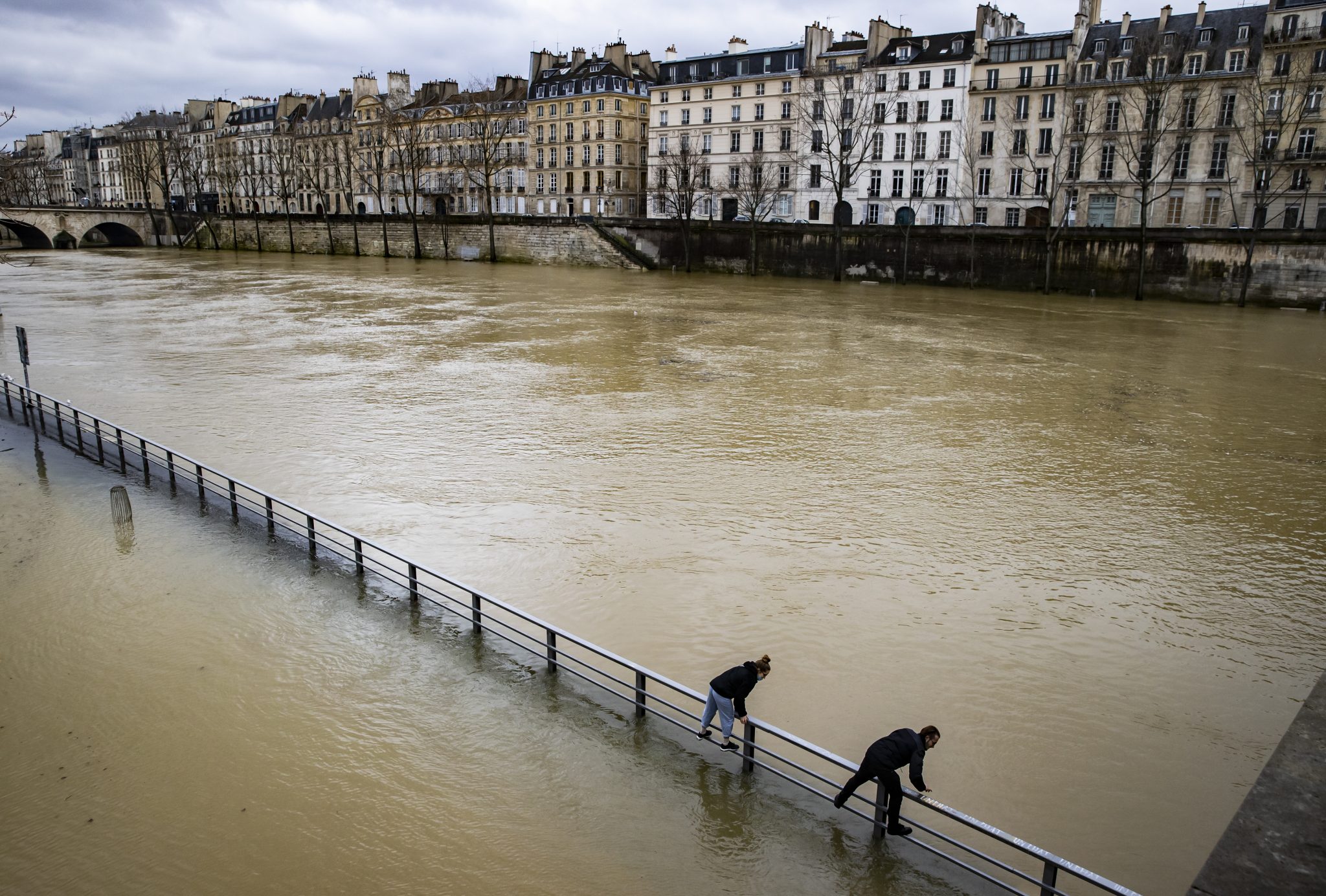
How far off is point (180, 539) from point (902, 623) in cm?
929

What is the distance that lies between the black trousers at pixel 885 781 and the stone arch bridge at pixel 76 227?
82.4 metres

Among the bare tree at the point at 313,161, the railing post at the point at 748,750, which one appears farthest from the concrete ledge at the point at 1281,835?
the bare tree at the point at 313,161

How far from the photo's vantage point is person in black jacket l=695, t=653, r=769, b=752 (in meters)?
7.41

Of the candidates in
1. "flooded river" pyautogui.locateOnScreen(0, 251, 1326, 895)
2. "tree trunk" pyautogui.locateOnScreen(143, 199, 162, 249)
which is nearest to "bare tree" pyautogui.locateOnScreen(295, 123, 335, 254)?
"tree trunk" pyautogui.locateOnScreen(143, 199, 162, 249)

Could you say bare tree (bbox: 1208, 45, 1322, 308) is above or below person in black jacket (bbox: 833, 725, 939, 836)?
above

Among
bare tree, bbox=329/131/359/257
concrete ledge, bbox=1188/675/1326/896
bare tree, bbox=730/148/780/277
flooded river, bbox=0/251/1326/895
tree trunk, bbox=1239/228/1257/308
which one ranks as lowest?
flooded river, bbox=0/251/1326/895

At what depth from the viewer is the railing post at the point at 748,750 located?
7316 millimetres

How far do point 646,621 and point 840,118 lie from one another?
5440 cm

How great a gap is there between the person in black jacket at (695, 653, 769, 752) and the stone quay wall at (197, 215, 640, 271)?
5342 cm

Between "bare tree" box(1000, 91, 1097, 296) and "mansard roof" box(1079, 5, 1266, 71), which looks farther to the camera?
"bare tree" box(1000, 91, 1097, 296)

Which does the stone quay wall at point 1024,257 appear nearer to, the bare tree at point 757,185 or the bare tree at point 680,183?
the bare tree at point 680,183

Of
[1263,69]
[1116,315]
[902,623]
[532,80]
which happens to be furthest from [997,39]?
[902,623]

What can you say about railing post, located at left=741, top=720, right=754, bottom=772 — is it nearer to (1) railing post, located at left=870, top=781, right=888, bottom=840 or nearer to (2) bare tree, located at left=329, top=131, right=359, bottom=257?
(1) railing post, located at left=870, top=781, right=888, bottom=840

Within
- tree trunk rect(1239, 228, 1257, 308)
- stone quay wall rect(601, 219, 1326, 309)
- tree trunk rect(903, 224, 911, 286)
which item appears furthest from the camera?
tree trunk rect(903, 224, 911, 286)
